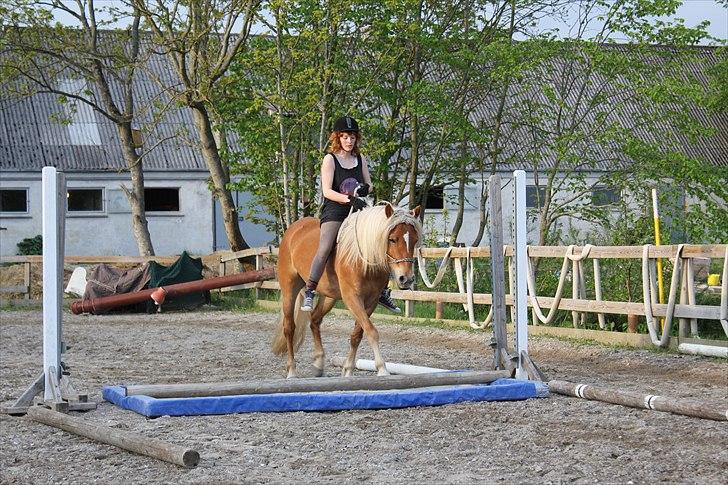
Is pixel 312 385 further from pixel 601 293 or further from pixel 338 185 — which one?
pixel 601 293

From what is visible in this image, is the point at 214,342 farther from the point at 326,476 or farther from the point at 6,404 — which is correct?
the point at 326,476

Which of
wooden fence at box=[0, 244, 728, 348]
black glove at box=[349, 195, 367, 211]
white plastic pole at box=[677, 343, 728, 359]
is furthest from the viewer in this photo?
wooden fence at box=[0, 244, 728, 348]

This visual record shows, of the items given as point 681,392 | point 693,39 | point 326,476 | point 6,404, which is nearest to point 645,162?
point 693,39

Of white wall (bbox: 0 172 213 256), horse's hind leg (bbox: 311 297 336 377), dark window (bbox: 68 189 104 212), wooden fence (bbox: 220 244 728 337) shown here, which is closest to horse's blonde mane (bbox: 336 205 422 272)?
horse's hind leg (bbox: 311 297 336 377)

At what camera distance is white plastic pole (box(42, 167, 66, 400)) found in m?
8.70

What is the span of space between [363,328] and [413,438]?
97.4 inches

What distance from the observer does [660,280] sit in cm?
1363

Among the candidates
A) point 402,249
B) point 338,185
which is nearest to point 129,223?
point 338,185

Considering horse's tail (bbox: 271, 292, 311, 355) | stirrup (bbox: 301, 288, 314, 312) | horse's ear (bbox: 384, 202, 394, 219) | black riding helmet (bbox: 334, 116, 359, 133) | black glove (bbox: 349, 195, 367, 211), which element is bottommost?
horse's tail (bbox: 271, 292, 311, 355)

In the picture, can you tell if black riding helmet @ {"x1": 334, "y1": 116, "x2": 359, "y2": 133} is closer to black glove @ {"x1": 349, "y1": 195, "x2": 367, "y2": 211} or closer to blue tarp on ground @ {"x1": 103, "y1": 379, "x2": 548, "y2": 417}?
black glove @ {"x1": 349, "y1": 195, "x2": 367, "y2": 211}

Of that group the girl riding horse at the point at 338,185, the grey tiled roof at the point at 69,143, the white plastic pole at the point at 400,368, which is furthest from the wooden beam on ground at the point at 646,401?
the grey tiled roof at the point at 69,143

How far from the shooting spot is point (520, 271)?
9797mm

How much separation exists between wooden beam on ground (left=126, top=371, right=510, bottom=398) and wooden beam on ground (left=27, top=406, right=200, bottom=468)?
0.76 metres

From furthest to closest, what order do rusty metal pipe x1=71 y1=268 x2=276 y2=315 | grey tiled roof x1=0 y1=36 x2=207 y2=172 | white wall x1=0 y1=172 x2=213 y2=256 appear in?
white wall x1=0 y1=172 x2=213 y2=256
grey tiled roof x1=0 y1=36 x2=207 y2=172
rusty metal pipe x1=71 y1=268 x2=276 y2=315
